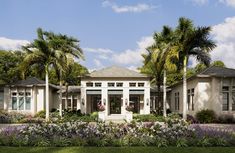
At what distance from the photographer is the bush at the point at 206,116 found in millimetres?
28528

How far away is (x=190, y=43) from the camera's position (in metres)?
28.1

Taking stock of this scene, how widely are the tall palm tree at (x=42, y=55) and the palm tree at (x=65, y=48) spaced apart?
1.94 ft

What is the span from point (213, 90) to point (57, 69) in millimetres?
13640

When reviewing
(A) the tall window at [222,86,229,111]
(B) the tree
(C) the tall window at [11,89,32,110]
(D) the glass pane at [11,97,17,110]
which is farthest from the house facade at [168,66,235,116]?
(B) the tree

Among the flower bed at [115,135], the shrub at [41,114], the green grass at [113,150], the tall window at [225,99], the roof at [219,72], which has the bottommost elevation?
the shrub at [41,114]

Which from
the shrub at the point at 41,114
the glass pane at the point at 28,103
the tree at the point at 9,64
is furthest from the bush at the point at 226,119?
the tree at the point at 9,64

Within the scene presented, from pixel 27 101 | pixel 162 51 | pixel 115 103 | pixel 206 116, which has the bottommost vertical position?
pixel 206 116

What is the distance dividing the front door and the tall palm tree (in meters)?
12.1

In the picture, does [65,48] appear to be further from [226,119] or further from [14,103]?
[226,119]

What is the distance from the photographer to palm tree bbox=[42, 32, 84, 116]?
104 ft

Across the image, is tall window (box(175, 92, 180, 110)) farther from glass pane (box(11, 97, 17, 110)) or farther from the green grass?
the green grass

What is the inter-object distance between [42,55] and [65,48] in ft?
11.9

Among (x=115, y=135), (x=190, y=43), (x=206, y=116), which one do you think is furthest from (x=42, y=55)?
(x=115, y=135)

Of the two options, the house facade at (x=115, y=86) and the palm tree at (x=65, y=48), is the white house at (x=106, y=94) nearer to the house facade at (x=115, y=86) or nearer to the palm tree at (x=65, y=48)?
the house facade at (x=115, y=86)
